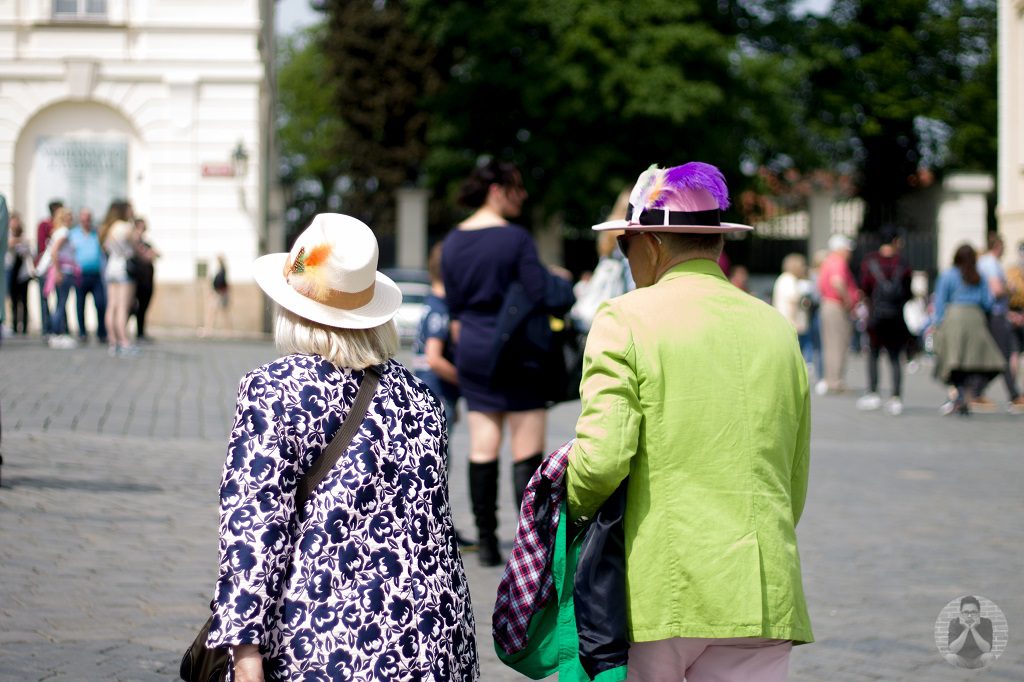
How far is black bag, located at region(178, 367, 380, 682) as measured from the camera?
3.06 metres

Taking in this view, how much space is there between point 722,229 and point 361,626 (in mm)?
1196

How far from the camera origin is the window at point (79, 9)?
92.2 ft

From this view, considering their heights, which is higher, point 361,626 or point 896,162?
point 896,162

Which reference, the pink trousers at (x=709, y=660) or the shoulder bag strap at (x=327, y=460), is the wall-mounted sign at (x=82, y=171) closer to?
the shoulder bag strap at (x=327, y=460)

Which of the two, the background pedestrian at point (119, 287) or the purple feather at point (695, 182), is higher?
the purple feather at point (695, 182)

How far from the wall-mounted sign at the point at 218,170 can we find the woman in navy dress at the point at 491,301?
71.8 ft

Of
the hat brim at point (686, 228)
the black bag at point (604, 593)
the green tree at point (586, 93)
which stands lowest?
the black bag at point (604, 593)

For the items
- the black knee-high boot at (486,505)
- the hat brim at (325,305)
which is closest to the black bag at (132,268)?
the black knee-high boot at (486,505)

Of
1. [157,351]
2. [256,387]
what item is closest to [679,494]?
[256,387]

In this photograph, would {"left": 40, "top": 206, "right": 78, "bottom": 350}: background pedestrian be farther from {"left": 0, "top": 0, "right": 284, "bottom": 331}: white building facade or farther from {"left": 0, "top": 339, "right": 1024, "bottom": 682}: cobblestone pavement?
{"left": 0, "top": 0, "right": 284, "bottom": 331}: white building facade

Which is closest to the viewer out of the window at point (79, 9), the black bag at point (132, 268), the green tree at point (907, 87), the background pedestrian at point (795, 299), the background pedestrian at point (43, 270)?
the black bag at point (132, 268)

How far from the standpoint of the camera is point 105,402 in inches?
531

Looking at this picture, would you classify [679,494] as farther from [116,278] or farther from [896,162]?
[896,162]

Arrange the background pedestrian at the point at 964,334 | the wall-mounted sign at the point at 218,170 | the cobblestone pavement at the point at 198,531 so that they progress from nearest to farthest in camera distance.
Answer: the cobblestone pavement at the point at 198,531 < the background pedestrian at the point at 964,334 < the wall-mounted sign at the point at 218,170
